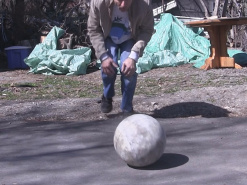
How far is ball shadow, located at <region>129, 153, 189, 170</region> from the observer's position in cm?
453

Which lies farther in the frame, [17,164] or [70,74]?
[70,74]

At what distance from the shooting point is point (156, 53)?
12203 millimetres

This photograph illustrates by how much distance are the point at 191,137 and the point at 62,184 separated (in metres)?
1.83

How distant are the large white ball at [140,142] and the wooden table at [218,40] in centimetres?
679

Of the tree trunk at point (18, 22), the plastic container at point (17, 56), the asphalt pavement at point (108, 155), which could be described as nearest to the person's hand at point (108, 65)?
the asphalt pavement at point (108, 155)

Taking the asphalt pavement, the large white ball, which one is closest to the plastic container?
the asphalt pavement

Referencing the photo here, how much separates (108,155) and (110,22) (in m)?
1.74

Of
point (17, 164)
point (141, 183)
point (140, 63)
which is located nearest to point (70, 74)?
point (140, 63)

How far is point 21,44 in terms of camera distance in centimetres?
1400

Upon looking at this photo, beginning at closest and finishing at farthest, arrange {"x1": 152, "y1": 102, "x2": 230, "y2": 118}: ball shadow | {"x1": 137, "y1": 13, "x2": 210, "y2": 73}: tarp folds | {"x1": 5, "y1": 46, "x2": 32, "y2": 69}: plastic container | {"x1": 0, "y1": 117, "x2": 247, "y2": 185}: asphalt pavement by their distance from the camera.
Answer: {"x1": 0, "y1": 117, "x2": 247, "y2": 185}: asphalt pavement < {"x1": 152, "y1": 102, "x2": 230, "y2": 118}: ball shadow < {"x1": 137, "y1": 13, "x2": 210, "y2": 73}: tarp folds < {"x1": 5, "y1": 46, "x2": 32, "y2": 69}: plastic container

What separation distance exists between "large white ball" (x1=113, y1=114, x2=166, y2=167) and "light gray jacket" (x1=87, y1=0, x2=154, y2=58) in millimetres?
1559

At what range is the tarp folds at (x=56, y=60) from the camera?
11664 millimetres

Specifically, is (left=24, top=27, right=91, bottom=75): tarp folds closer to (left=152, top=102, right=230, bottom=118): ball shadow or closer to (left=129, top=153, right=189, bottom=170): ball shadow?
(left=152, top=102, right=230, bottom=118): ball shadow

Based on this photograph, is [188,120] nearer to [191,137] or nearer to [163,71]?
[191,137]
